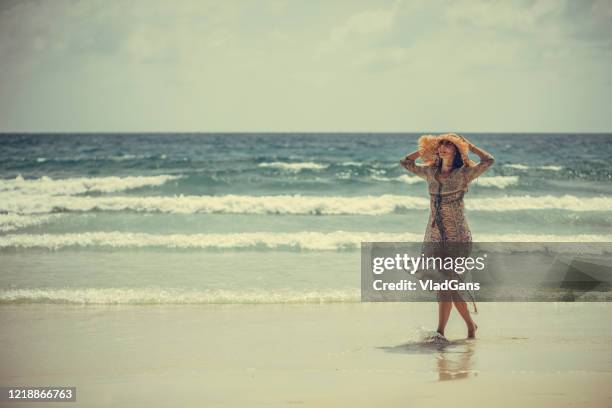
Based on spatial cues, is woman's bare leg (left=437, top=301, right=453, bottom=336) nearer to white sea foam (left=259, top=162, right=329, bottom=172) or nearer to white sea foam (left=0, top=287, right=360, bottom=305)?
white sea foam (left=0, top=287, right=360, bottom=305)

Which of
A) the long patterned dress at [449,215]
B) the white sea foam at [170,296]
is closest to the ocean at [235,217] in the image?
the white sea foam at [170,296]

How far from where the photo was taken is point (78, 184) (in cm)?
1838

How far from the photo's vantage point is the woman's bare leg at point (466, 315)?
5141mm

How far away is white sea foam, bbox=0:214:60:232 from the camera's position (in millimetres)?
12242

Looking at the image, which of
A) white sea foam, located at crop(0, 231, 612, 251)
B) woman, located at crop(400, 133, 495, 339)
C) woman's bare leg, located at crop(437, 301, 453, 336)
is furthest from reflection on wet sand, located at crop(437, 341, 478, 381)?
white sea foam, located at crop(0, 231, 612, 251)

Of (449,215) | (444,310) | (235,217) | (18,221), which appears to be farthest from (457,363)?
(18,221)

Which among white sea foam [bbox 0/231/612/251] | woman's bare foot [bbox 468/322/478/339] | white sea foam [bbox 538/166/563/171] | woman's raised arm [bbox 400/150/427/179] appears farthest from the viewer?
white sea foam [bbox 538/166/563/171]

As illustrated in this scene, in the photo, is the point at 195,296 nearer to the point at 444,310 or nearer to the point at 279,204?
the point at 444,310

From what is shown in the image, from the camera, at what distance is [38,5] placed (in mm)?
16062

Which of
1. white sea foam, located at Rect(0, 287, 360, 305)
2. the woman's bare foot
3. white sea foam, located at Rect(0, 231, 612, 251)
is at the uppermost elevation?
white sea foam, located at Rect(0, 231, 612, 251)

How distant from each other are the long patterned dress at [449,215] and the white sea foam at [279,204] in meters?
8.84

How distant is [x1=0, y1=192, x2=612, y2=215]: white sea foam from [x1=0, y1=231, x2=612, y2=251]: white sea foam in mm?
3127

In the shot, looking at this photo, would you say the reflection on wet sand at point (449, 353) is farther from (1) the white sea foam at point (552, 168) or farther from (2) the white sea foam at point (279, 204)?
(1) the white sea foam at point (552, 168)

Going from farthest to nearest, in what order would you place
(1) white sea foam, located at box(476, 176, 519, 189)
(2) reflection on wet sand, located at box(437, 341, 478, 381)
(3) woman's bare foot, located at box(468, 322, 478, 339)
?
(1) white sea foam, located at box(476, 176, 519, 189)
(3) woman's bare foot, located at box(468, 322, 478, 339)
(2) reflection on wet sand, located at box(437, 341, 478, 381)
